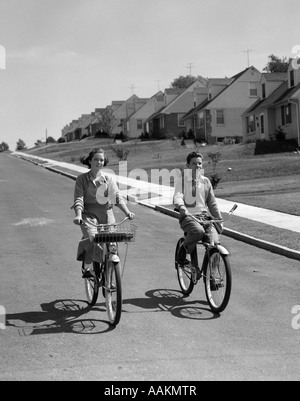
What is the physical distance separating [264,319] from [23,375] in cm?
315

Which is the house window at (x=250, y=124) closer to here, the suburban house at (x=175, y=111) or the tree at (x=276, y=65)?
the suburban house at (x=175, y=111)

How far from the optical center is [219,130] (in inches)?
2562

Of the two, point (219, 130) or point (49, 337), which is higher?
point (219, 130)

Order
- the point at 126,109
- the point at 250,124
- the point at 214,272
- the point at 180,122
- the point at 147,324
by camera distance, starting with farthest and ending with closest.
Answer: the point at 126,109 → the point at 180,122 → the point at 250,124 → the point at 214,272 → the point at 147,324

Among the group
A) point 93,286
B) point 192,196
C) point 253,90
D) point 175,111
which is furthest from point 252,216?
point 175,111

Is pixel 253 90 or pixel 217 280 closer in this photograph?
pixel 217 280

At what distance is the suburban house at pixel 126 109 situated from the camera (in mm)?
100938

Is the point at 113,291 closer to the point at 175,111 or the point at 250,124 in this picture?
the point at 250,124

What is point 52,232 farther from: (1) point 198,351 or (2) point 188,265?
(1) point 198,351

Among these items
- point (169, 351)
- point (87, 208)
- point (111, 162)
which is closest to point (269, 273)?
point (87, 208)

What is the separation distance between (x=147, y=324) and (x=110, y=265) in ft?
2.78

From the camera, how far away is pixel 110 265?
7613mm

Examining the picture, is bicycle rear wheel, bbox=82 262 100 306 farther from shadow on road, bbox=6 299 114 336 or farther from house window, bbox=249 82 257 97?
house window, bbox=249 82 257 97

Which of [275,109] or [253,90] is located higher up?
[253,90]
